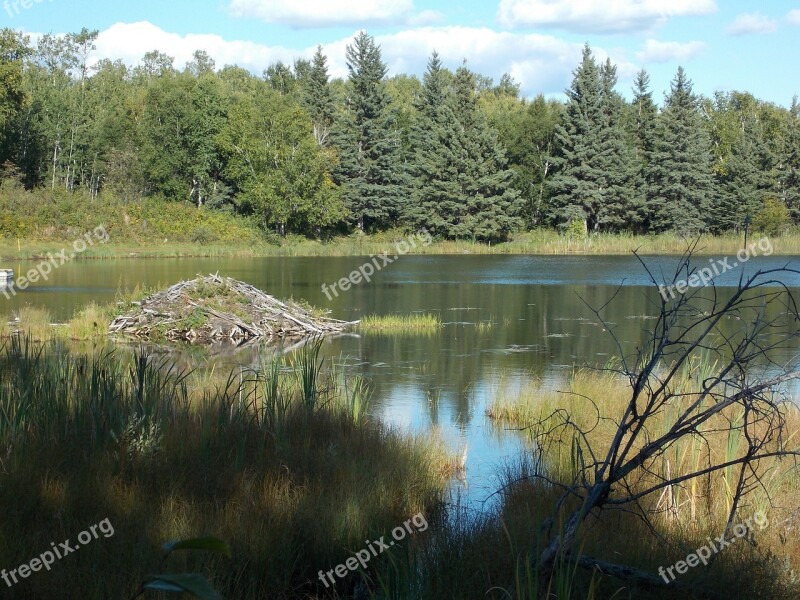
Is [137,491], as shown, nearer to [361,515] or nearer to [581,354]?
[361,515]

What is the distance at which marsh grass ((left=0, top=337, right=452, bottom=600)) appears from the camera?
185 inches

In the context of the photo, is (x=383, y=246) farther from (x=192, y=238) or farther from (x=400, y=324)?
(x=400, y=324)

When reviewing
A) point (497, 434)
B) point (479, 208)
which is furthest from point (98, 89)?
point (497, 434)

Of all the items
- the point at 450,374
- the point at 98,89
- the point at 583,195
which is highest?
the point at 98,89

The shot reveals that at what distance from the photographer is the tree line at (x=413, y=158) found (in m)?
55.9

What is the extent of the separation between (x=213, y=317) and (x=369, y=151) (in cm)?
4282

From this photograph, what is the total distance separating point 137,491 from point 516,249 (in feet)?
163

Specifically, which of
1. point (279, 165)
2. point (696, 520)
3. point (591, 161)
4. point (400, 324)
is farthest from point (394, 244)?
point (696, 520)

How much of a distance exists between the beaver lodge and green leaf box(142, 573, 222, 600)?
15.9 meters

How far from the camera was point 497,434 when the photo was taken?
979 centimetres

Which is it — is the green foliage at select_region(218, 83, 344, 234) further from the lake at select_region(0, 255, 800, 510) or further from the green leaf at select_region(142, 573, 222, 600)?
the green leaf at select_region(142, 573, 222, 600)

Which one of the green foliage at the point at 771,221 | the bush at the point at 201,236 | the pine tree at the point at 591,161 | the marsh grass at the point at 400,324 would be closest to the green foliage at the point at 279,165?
the bush at the point at 201,236

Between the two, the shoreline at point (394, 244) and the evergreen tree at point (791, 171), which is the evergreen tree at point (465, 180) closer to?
the shoreline at point (394, 244)

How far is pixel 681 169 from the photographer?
5631 cm
